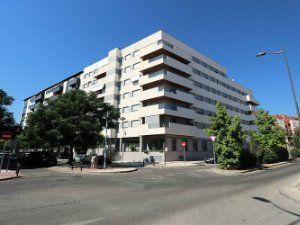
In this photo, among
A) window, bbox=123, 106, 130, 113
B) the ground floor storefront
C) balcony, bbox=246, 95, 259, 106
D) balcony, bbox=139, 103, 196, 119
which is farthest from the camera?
balcony, bbox=246, 95, 259, 106

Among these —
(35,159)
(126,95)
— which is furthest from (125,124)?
(35,159)

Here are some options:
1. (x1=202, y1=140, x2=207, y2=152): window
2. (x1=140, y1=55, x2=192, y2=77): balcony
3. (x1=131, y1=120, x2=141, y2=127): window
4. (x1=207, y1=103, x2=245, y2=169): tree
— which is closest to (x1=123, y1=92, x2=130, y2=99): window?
(x1=140, y1=55, x2=192, y2=77): balcony

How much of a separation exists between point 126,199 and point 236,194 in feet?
16.4

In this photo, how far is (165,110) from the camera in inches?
1476

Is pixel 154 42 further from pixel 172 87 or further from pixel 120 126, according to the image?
pixel 120 126

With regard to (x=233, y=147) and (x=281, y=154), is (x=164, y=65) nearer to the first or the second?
(x=233, y=147)

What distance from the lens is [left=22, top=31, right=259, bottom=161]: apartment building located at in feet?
127

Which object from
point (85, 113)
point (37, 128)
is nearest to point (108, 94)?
point (85, 113)

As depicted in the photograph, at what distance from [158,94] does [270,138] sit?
19025mm

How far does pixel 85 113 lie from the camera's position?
3052 centimetres

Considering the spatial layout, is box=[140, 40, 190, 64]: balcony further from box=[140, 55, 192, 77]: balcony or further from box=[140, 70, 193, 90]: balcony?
box=[140, 70, 193, 90]: balcony

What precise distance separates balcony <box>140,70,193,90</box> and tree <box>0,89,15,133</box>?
2186cm

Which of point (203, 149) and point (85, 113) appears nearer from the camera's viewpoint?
point (85, 113)

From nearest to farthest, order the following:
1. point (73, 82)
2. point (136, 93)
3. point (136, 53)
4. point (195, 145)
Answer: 1. point (136, 93)
2. point (195, 145)
3. point (136, 53)
4. point (73, 82)
